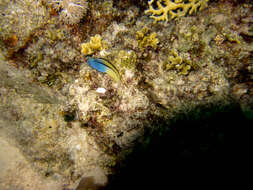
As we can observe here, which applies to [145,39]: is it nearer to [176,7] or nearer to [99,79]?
[176,7]

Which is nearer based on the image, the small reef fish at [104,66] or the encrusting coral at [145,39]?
the small reef fish at [104,66]

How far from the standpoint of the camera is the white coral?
3381 millimetres

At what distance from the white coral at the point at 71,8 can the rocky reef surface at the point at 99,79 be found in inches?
0.8

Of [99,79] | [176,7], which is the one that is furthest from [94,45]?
[176,7]

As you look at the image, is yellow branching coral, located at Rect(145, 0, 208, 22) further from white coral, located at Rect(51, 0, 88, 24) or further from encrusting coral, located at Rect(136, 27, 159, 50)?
white coral, located at Rect(51, 0, 88, 24)

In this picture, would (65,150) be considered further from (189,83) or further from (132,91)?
(189,83)

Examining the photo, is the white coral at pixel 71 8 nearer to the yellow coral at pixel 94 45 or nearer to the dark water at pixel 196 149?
the yellow coral at pixel 94 45

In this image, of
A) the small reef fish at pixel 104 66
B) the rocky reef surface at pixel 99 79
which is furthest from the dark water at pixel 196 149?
the small reef fish at pixel 104 66

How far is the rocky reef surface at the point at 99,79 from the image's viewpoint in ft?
9.58

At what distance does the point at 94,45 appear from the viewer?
3.27 metres

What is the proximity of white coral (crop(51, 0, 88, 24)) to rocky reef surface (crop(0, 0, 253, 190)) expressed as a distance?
21mm

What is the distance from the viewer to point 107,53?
320 centimetres

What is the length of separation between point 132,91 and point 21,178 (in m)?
3.88

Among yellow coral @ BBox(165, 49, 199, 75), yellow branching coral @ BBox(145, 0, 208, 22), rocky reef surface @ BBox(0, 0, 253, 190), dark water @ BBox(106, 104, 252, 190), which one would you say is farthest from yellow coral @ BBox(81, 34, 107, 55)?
dark water @ BBox(106, 104, 252, 190)
